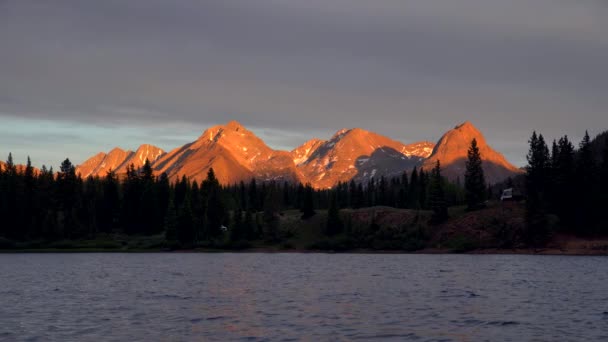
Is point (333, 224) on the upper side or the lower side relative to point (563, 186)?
lower

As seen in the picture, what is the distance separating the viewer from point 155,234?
196 meters

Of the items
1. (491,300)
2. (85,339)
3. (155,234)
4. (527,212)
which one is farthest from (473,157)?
(85,339)

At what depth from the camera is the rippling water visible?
3638 cm

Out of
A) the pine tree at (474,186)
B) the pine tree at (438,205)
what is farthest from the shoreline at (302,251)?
the pine tree at (474,186)

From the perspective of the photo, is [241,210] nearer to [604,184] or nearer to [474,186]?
[474,186]

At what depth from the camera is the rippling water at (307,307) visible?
3638cm

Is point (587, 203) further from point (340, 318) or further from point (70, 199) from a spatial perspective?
point (70, 199)

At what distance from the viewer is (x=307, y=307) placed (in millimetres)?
47250

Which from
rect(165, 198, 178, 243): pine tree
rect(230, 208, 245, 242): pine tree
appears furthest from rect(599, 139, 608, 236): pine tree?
rect(165, 198, 178, 243): pine tree

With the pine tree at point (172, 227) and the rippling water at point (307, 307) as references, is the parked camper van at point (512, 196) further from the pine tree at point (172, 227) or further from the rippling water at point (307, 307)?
the rippling water at point (307, 307)

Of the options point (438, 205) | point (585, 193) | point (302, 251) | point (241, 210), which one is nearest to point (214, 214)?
point (241, 210)

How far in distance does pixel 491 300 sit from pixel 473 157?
135m

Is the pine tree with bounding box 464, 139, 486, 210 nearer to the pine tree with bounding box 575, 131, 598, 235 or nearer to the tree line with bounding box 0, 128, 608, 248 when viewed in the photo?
the tree line with bounding box 0, 128, 608, 248

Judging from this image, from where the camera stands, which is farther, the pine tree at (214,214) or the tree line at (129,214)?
the pine tree at (214,214)
